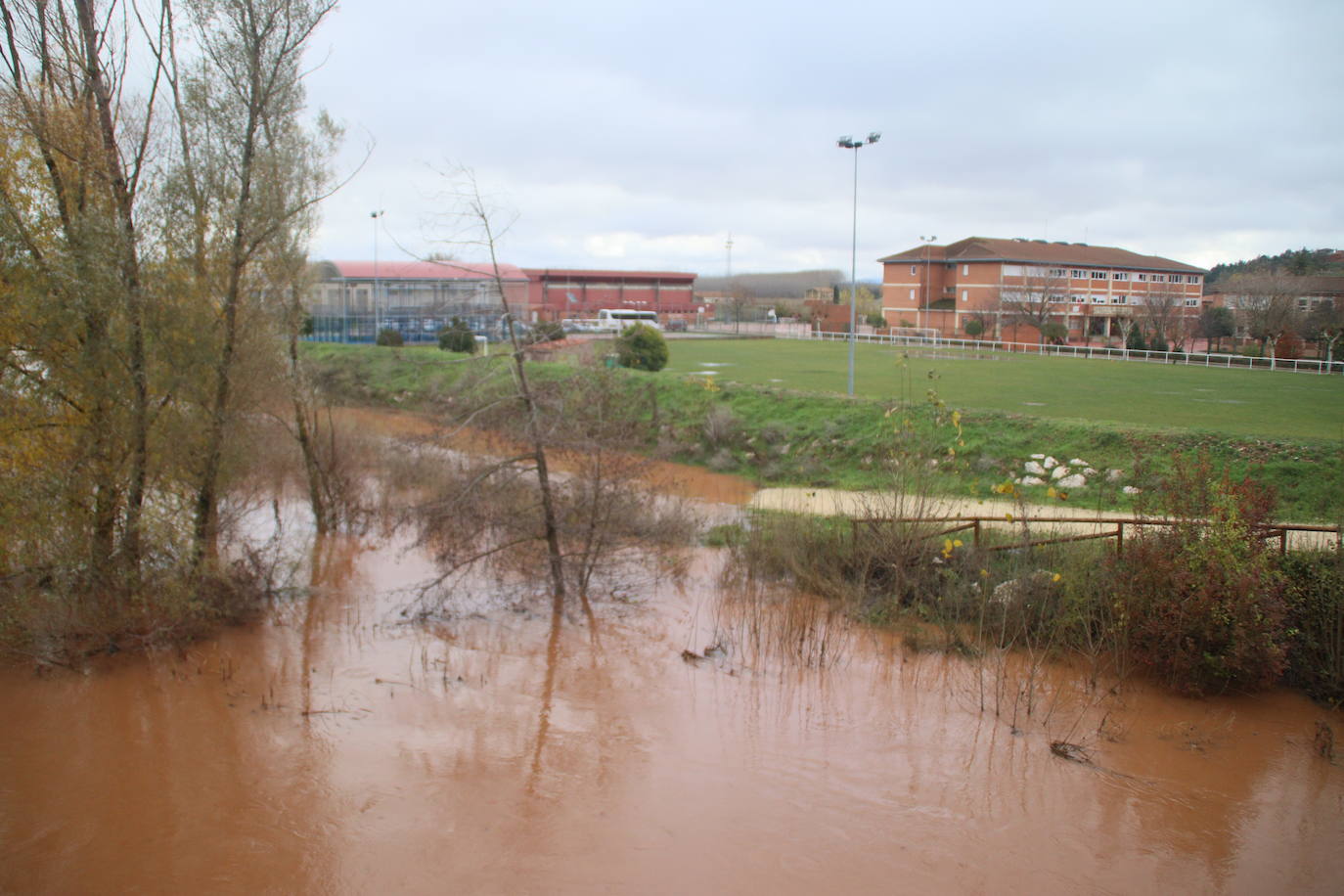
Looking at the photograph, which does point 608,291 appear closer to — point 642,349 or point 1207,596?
point 642,349

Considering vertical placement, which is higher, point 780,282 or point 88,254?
point 780,282

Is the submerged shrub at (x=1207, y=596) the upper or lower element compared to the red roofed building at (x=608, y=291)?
lower

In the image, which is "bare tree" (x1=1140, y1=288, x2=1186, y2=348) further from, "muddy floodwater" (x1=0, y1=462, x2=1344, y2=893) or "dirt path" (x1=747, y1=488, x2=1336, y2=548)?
"muddy floodwater" (x1=0, y1=462, x2=1344, y2=893)

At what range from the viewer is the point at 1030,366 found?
3806 centimetres

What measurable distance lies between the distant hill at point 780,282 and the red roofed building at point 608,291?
33.9 metres

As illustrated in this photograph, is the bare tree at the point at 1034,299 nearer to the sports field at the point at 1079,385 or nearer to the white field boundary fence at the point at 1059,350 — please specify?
the white field boundary fence at the point at 1059,350

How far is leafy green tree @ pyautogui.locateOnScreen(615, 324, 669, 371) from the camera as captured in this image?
35.7m

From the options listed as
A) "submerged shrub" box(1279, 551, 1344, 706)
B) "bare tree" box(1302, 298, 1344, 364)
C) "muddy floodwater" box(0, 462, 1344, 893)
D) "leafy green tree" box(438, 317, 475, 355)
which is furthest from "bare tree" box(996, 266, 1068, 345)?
"muddy floodwater" box(0, 462, 1344, 893)

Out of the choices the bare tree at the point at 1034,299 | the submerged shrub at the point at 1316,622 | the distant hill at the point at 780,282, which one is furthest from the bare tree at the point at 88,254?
the distant hill at the point at 780,282

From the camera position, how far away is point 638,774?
381 inches

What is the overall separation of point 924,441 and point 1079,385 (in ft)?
52.2

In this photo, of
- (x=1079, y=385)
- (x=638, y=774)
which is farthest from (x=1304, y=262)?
(x=638, y=774)

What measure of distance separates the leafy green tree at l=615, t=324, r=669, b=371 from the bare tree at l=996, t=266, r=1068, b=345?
26191mm

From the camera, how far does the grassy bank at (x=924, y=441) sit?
17.2m
